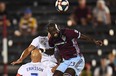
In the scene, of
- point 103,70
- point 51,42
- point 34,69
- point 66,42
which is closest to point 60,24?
point 103,70

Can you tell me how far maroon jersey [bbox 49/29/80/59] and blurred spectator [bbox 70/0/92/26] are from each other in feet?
21.8

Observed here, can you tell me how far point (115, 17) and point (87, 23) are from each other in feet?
4.00

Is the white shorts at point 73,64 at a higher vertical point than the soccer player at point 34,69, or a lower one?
lower

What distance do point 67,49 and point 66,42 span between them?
6.6 inches

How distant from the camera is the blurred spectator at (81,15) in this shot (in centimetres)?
1894

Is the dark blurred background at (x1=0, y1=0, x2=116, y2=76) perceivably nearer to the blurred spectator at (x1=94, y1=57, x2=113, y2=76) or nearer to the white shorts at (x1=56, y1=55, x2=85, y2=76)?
the blurred spectator at (x1=94, y1=57, x2=113, y2=76)

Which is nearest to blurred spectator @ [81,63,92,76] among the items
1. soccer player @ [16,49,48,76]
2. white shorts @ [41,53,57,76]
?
white shorts @ [41,53,57,76]

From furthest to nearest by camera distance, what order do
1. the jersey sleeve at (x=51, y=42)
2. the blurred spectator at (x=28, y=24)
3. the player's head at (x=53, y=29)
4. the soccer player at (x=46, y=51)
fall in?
the blurred spectator at (x=28, y=24) < the soccer player at (x=46, y=51) < the jersey sleeve at (x=51, y=42) < the player's head at (x=53, y=29)

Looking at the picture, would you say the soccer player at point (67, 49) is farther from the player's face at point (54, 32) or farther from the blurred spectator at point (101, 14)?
the blurred spectator at point (101, 14)

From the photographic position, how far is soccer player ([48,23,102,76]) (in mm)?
12055

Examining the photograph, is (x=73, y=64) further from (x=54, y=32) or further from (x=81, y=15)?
(x=81, y=15)

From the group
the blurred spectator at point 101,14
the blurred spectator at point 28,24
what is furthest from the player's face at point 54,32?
the blurred spectator at point 101,14

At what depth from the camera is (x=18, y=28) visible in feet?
61.6

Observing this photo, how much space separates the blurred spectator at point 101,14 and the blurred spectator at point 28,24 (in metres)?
2.10
